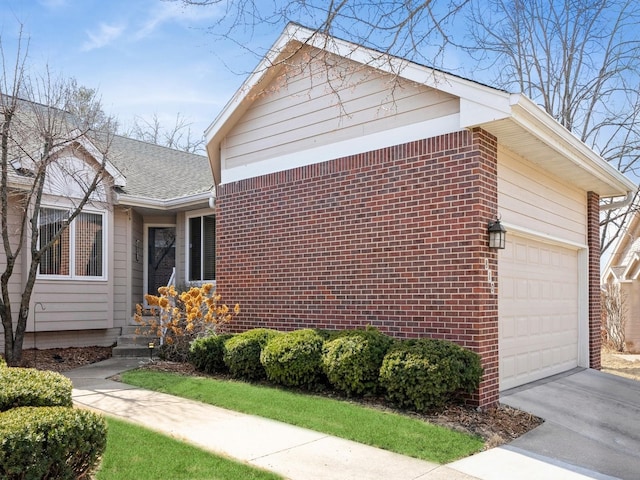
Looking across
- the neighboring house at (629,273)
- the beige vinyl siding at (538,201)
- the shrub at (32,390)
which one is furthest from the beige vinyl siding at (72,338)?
the neighboring house at (629,273)

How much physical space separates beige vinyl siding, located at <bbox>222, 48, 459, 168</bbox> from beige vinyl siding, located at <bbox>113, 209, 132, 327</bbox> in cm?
384

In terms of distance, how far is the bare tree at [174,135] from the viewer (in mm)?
29234

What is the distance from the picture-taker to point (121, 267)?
1305 cm

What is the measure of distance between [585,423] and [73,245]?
10.2 metres

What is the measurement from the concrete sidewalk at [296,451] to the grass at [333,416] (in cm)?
15

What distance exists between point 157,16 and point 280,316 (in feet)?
16.3

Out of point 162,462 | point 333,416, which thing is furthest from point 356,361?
point 162,462

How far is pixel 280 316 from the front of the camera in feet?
30.9

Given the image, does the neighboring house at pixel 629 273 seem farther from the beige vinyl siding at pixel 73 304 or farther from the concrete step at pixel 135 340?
the beige vinyl siding at pixel 73 304

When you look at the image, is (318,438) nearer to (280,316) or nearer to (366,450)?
(366,450)

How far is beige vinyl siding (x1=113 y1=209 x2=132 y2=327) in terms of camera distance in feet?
42.5

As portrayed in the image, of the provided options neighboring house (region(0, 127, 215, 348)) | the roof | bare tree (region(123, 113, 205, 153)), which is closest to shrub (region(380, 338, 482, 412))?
the roof

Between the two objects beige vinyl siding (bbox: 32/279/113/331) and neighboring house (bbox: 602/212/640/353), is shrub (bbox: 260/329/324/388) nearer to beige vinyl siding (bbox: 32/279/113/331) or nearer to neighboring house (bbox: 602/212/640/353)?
beige vinyl siding (bbox: 32/279/113/331)

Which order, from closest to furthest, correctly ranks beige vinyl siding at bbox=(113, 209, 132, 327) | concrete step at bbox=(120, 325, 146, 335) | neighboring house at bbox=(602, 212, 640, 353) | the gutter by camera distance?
the gutter < concrete step at bbox=(120, 325, 146, 335) < beige vinyl siding at bbox=(113, 209, 132, 327) < neighboring house at bbox=(602, 212, 640, 353)
